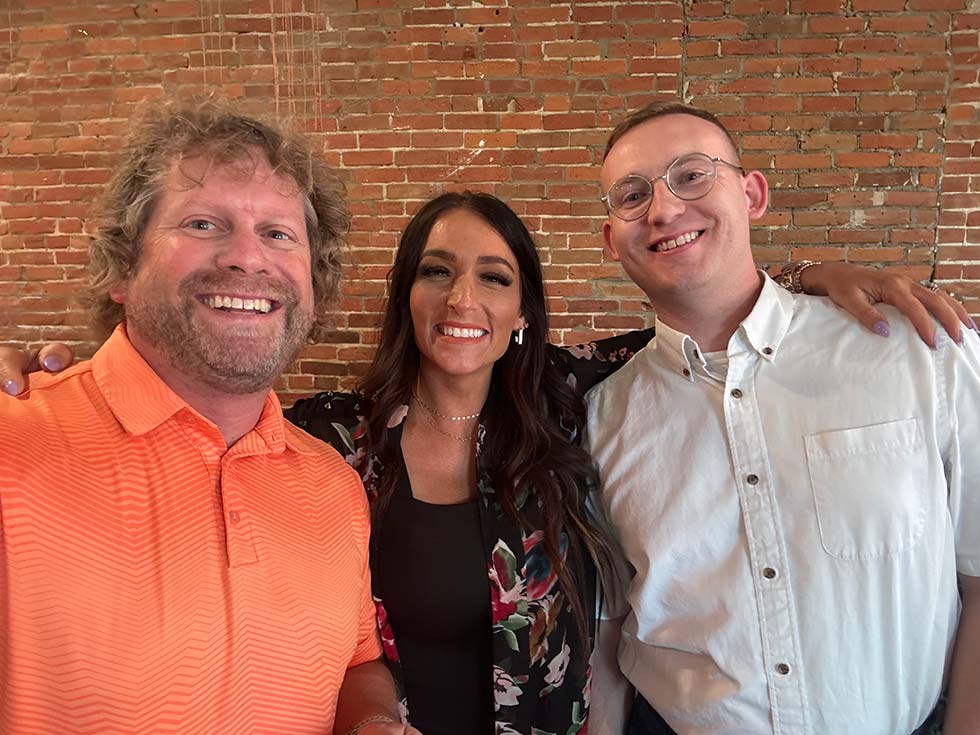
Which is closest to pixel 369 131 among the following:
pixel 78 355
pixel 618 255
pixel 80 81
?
pixel 80 81

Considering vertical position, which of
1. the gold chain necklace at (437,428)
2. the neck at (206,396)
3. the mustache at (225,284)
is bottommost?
the gold chain necklace at (437,428)

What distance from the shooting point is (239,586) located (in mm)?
1058

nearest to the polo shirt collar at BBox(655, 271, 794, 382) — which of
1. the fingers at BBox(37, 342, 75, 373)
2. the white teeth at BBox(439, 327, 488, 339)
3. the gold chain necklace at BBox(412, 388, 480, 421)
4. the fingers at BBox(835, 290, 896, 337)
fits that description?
the fingers at BBox(835, 290, 896, 337)

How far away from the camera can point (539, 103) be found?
3.30m

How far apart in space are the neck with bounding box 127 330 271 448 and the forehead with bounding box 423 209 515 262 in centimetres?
81

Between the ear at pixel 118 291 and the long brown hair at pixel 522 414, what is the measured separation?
0.71m

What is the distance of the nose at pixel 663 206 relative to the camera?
143 centimetres

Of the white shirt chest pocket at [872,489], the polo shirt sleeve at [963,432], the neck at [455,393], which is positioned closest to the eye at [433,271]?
the neck at [455,393]

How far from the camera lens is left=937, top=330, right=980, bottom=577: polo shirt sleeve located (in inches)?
50.0

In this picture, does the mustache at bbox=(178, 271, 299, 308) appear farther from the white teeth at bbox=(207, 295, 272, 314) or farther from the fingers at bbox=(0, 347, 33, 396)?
the fingers at bbox=(0, 347, 33, 396)

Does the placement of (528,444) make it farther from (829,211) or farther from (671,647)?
(829,211)

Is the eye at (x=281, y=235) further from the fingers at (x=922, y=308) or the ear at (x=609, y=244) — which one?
the fingers at (x=922, y=308)

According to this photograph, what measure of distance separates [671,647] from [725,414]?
0.52 meters

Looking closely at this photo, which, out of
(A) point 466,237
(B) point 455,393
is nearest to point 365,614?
(B) point 455,393
